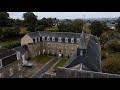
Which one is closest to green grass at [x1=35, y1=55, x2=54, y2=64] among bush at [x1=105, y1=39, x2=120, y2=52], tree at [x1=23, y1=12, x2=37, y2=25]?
bush at [x1=105, y1=39, x2=120, y2=52]

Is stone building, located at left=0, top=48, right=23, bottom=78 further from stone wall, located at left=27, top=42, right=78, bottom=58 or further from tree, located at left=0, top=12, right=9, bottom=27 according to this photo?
tree, located at left=0, top=12, right=9, bottom=27

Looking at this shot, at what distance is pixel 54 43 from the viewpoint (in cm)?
2448

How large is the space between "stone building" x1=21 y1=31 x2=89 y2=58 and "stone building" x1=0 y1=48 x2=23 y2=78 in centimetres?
727

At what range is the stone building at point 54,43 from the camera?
76.4 ft

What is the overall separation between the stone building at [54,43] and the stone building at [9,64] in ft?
23.9

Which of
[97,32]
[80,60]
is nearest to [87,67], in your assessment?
[80,60]

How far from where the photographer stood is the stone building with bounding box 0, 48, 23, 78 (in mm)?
13734

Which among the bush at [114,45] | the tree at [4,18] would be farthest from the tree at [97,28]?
the tree at [4,18]

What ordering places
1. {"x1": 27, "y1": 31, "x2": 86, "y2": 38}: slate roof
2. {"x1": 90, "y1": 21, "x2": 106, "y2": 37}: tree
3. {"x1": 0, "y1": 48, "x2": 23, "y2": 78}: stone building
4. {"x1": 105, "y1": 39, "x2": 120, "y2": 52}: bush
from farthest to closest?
{"x1": 90, "y1": 21, "x2": 106, "y2": 37}: tree → {"x1": 105, "y1": 39, "x2": 120, "y2": 52}: bush → {"x1": 27, "y1": 31, "x2": 86, "y2": 38}: slate roof → {"x1": 0, "y1": 48, "x2": 23, "y2": 78}: stone building

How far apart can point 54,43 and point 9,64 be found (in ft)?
35.0

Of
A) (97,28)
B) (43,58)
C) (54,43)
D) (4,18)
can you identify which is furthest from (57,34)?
(4,18)
